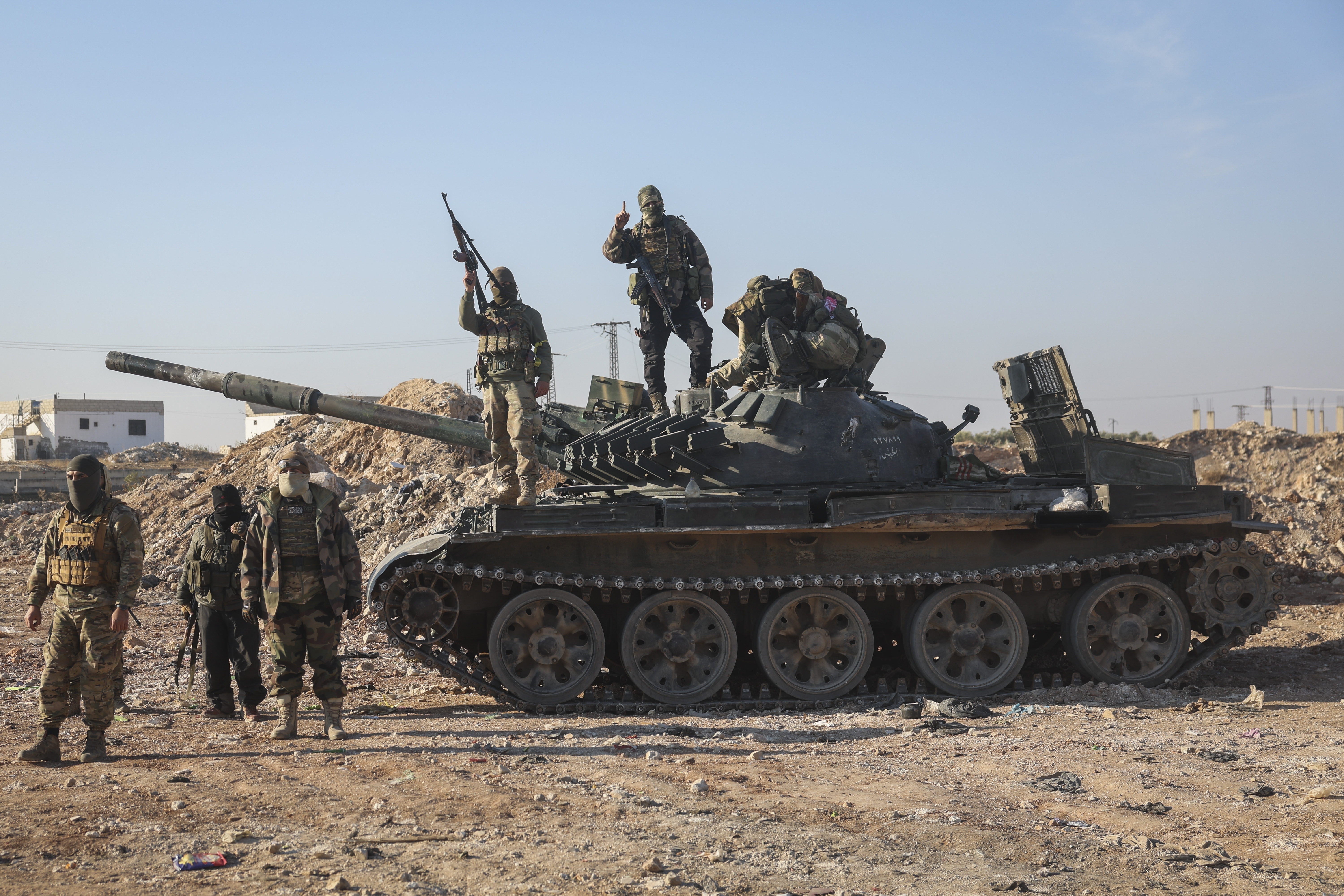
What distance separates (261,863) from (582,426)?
10.5 meters

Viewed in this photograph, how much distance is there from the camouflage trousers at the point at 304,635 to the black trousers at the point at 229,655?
1223 mm

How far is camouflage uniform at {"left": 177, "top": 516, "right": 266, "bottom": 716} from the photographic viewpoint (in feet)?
35.1

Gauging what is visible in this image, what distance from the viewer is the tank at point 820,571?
11.3 meters

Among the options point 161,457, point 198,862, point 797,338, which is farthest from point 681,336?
point 161,457

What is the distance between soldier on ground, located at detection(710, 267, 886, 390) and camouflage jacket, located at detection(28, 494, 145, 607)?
6.72 m

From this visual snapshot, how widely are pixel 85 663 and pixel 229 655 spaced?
7.79ft

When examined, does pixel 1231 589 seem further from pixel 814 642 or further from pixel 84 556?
pixel 84 556

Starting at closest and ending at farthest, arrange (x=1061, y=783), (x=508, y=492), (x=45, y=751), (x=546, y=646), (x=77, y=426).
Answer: (x=1061, y=783), (x=45, y=751), (x=546, y=646), (x=508, y=492), (x=77, y=426)

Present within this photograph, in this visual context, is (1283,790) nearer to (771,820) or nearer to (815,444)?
(771,820)

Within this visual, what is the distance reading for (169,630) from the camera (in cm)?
1758

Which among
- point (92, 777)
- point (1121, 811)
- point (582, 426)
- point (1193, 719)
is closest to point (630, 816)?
point (1121, 811)

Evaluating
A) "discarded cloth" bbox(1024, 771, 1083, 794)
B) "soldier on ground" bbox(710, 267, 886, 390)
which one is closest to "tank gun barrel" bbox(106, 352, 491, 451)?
"soldier on ground" bbox(710, 267, 886, 390)

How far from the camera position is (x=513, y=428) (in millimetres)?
12453

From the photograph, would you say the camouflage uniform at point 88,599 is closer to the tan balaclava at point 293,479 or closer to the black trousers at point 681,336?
the tan balaclava at point 293,479
